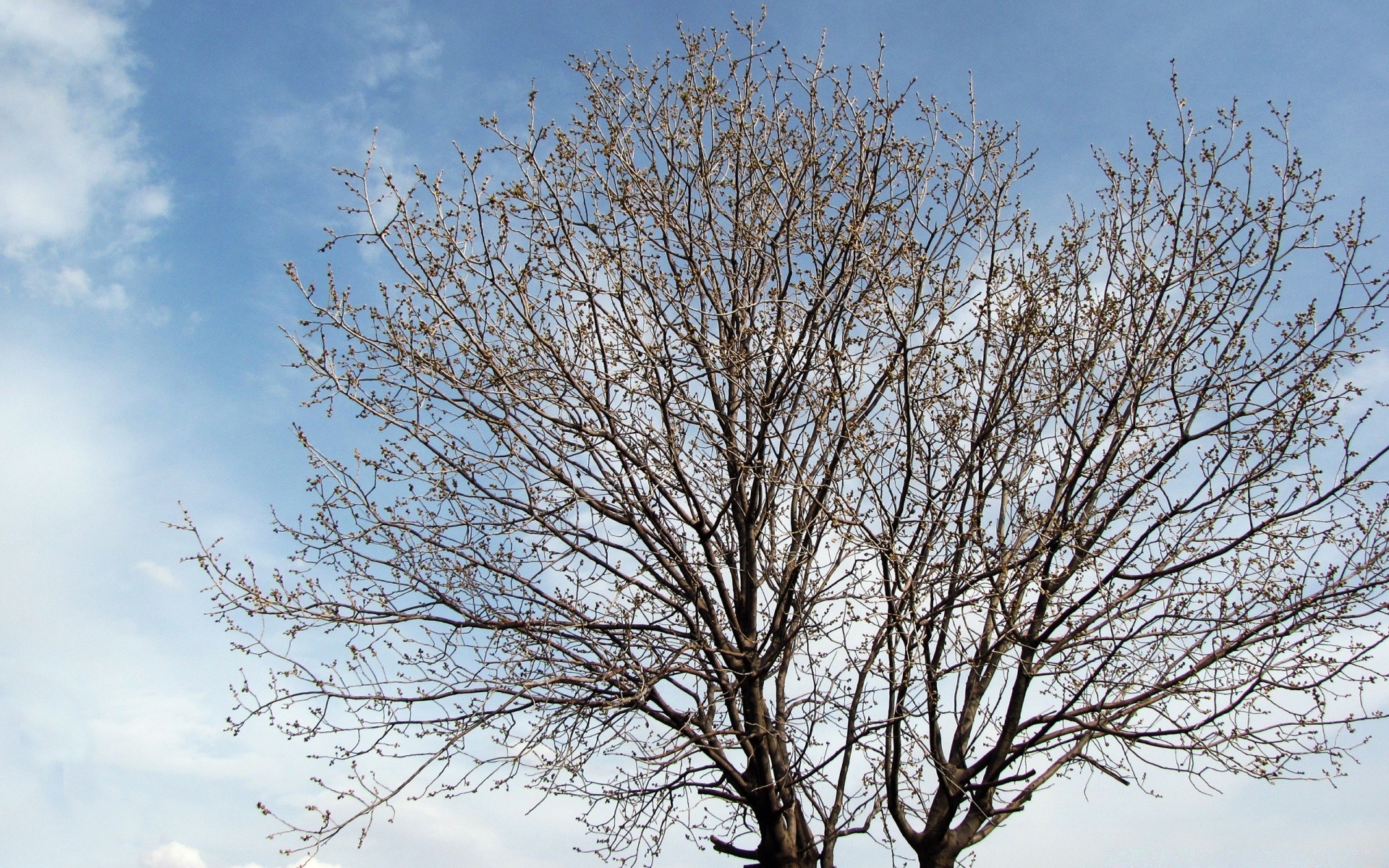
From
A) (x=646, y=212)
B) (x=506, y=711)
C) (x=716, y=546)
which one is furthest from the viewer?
(x=646, y=212)

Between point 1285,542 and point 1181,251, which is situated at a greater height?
point 1181,251

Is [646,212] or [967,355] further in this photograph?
[646,212]

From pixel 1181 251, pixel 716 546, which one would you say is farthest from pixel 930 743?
pixel 1181 251

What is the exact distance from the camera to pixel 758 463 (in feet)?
22.7

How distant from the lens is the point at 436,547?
22.9 feet

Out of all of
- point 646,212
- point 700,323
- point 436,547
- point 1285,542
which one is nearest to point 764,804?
point 436,547

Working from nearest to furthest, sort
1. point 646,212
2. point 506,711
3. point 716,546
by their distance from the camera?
point 506,711
point 716,546
point 646,212

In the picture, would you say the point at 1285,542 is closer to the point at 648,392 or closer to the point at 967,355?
the point at 967,355

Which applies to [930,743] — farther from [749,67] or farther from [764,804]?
[749,67]

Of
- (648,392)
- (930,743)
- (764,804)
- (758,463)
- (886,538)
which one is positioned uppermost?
(648,392)

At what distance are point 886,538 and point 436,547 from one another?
3160 millimetres

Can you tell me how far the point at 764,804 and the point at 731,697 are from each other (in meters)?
0.75

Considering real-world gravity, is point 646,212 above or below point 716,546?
above

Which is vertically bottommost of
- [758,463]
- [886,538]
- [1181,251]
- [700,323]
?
[886,538]
